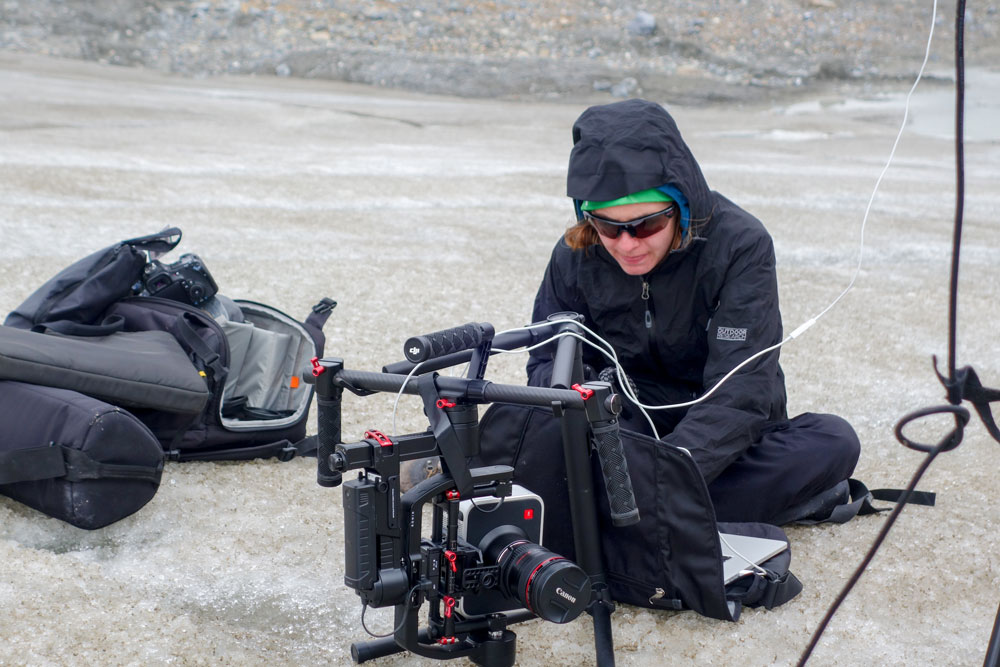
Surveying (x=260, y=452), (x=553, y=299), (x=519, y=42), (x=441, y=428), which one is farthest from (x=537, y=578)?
(x=519, y=42)

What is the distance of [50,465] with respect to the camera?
2.77 metres

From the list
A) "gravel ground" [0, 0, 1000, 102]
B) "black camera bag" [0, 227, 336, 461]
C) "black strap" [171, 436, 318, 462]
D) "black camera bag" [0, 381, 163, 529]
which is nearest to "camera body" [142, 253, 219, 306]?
"black camera bag" [0, 227, 336, 461]

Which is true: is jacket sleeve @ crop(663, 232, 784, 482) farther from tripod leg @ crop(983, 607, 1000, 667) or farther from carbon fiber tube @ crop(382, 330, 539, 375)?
tripod leg @ crop(983, 607, 1000, 667)

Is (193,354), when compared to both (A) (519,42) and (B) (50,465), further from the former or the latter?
(A) (519,42)

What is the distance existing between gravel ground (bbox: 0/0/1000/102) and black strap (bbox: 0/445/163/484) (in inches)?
638

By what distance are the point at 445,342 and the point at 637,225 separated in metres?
0.87

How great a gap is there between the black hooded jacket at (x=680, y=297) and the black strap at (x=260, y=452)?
911mm

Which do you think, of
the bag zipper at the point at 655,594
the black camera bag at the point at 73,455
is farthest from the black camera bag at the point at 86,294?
the bag zipper at the point at 655,594

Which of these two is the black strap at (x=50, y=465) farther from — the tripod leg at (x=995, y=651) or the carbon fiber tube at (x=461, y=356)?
the tripod leg at (x=995, y=651)

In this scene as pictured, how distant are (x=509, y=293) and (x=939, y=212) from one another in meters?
4.74

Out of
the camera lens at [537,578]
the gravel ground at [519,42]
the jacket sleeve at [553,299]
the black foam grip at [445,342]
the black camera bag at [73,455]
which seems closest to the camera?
the black foam grip at [445,342]

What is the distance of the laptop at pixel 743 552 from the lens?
2.65 m

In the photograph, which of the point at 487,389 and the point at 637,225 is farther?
the point at 637,225

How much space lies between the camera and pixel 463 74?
19.2 m
